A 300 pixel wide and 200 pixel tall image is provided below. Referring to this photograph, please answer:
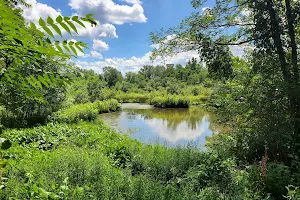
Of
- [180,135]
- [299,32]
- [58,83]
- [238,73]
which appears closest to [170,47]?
[238,73]

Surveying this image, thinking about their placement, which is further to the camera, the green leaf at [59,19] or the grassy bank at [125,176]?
the grassy bank at [125,176]

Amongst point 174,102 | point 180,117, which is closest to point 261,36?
point 180,117

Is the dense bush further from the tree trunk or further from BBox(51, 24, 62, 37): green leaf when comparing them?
BBox(51, 24, 62, 37): green leaf

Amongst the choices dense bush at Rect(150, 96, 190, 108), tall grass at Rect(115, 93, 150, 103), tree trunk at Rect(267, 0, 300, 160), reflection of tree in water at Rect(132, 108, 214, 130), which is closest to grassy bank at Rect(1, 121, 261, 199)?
tree trunk at Rect(267, 0, 300, 160)

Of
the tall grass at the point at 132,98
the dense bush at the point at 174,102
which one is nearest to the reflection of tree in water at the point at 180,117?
the dense bush at the point at 174,102

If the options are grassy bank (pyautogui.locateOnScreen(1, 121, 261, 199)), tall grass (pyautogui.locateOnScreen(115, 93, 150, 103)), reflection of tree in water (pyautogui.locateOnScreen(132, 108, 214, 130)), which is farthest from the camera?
tall grass (pyautogui.locateOnScreen(115, 93, 150, 103))

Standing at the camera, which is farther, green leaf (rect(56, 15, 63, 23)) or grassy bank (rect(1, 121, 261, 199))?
grassy bank (rect(1, 121, 261, 199))

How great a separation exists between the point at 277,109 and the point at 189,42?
2655 mm

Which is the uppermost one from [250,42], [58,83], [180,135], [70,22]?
[250,42]

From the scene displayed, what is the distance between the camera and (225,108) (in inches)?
249

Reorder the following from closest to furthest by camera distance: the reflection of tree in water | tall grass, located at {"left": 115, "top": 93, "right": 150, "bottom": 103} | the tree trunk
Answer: the tree trunk → the reflection of tree in water → tall grass, located at {"left": 115, "top": 93, "right": 150, "bottom": 103}

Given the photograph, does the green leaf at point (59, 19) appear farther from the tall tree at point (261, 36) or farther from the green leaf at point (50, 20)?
the tall tree at point (261, 36)

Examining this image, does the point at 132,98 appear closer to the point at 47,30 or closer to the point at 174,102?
the point at 174,102

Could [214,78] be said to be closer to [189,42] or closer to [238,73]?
[238,73]
